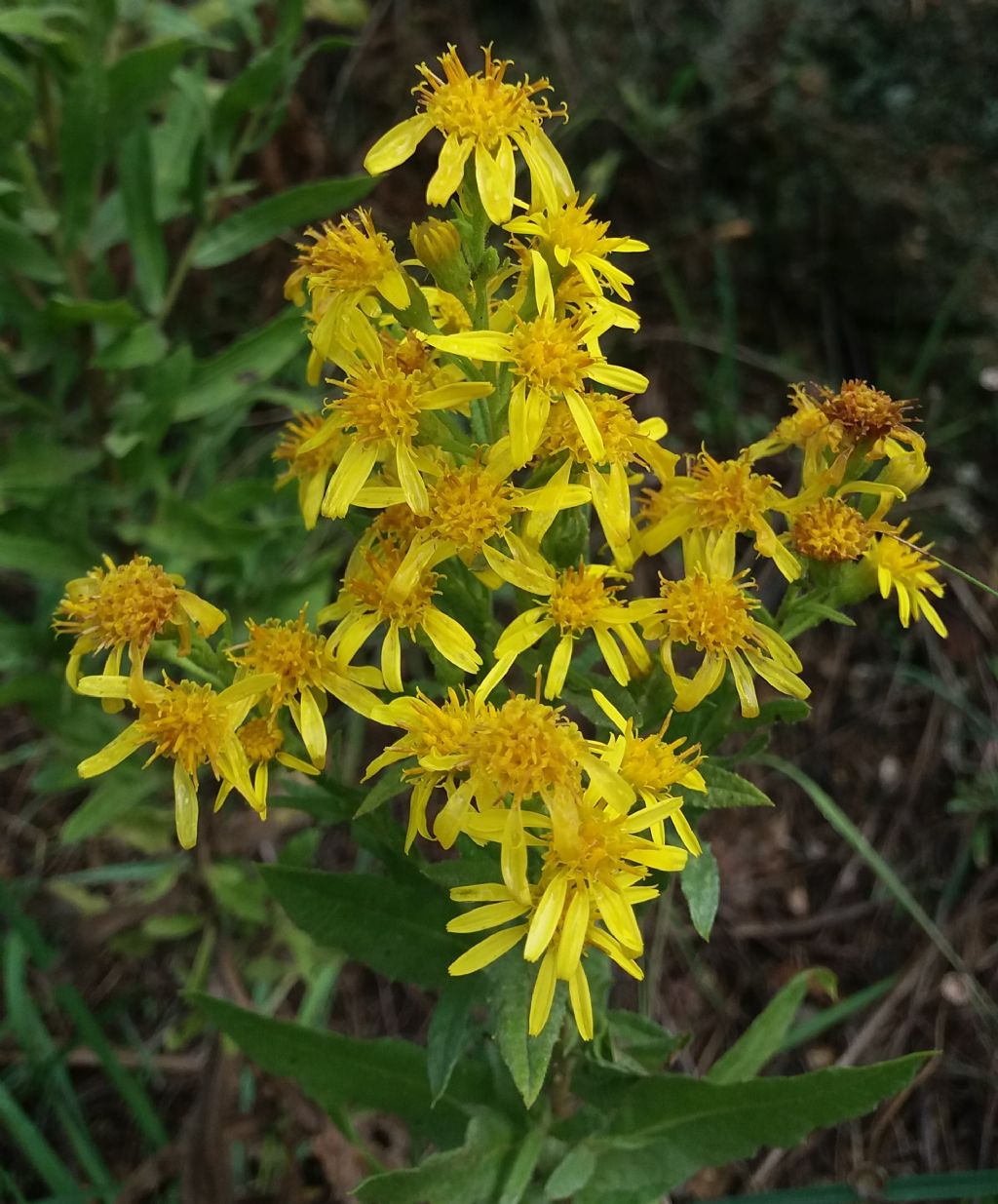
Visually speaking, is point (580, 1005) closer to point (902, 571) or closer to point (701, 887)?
point (701, 887)

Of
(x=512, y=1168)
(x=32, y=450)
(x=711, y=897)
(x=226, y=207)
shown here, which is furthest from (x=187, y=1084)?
(x=226, y=207)

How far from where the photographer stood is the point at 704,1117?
168cm

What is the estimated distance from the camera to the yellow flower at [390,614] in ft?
4.78

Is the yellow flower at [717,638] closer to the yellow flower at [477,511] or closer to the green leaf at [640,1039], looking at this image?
the yellow flower at [477,511]

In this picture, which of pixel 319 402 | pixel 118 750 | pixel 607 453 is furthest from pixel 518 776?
pixel 319 402

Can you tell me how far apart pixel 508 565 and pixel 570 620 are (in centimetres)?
12

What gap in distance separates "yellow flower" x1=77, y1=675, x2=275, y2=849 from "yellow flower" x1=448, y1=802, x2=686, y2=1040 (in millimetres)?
364

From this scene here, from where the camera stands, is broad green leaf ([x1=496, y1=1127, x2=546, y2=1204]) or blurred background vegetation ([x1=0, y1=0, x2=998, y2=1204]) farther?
blurred background vegetation ([x1=0, y1=0, x2=998, y2=1204])

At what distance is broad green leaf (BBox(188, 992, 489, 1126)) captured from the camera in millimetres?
1758

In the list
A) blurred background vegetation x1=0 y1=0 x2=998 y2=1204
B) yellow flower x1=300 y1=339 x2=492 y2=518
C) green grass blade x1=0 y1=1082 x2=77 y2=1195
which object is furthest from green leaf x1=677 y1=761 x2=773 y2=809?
green grass blade x1=0 y1=1082 x2=77 y2=1195

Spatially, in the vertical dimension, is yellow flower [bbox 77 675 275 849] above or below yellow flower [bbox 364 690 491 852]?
below

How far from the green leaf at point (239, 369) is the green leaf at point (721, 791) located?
54.7 inches

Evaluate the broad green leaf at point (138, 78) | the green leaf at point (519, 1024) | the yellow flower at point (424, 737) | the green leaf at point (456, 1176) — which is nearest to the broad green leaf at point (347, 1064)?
the green leaf at point (456, 1176)

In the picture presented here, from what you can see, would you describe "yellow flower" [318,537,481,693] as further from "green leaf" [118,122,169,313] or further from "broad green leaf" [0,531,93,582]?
"green leaf" [118,122,169,313]
